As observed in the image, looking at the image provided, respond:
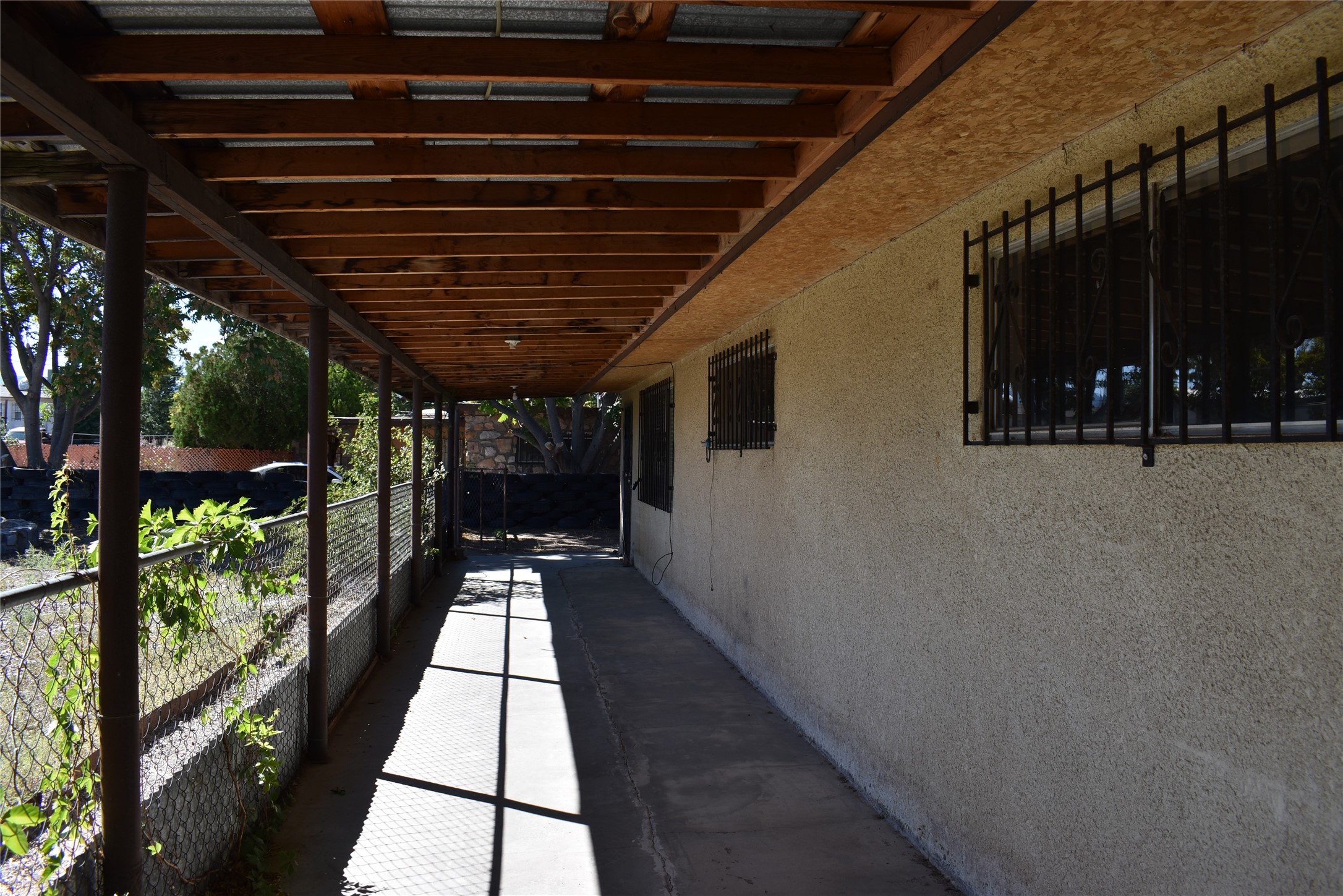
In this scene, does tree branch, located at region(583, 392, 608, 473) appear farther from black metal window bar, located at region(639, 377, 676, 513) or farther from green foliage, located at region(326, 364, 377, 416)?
black metal window bar, located at region(639, 377, 676, 513)

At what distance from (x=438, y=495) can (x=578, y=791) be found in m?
8.01

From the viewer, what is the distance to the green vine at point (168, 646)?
2.04m

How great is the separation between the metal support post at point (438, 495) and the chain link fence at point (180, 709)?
5.52m

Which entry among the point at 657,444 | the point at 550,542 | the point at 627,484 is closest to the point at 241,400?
the point at 550,542

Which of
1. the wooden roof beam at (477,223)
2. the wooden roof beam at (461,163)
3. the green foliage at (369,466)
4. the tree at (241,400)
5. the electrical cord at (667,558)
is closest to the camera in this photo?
the wooden roof beam at (461,163)

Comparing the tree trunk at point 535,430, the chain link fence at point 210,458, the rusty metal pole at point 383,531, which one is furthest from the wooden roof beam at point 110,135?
the chain link fence at point 210,458

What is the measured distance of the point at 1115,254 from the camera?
2.47 meters

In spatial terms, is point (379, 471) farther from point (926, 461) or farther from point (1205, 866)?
→ point (1205, 866)

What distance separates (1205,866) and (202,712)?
3070 millimetres

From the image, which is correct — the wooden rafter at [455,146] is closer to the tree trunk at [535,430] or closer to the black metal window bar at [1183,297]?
the black metal window bar at [1183,297]

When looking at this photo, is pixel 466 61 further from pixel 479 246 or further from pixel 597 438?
pixel 597 438

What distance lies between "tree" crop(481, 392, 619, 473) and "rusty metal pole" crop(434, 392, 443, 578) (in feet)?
23.5

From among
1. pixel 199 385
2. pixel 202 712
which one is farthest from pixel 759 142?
pixel 199 385

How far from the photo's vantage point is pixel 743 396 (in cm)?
639
